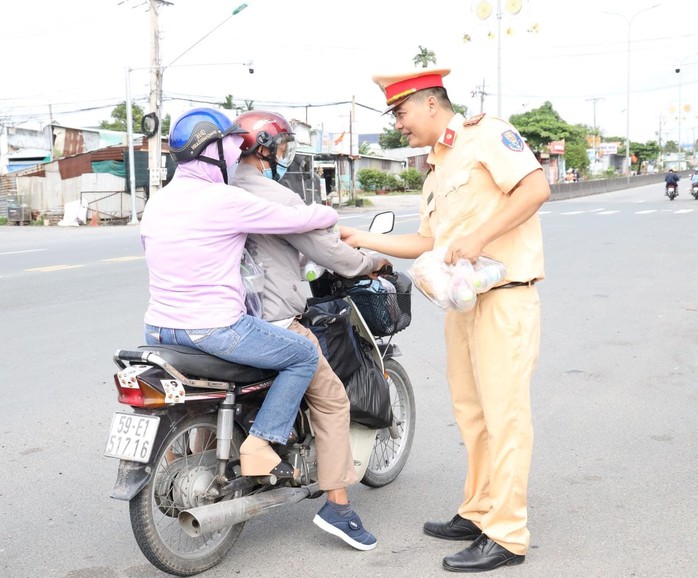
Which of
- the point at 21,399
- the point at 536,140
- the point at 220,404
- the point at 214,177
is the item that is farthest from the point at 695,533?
the point at 536,140

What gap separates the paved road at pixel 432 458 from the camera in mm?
3482

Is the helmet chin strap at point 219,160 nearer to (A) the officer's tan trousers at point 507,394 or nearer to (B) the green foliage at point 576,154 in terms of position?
(A) the officer's tan trousers at point 507,394

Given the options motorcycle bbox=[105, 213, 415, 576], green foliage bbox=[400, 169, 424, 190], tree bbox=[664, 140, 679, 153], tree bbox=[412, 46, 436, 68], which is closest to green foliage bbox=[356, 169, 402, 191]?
green foliage bbox=[400, 169, 424, 190]

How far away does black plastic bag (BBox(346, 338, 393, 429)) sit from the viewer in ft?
12.2

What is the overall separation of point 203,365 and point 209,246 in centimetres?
43

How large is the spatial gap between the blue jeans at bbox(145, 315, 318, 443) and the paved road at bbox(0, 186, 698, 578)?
590 mm

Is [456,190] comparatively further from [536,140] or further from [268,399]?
[536,140]

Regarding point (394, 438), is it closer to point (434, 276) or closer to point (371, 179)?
point (434, 276)

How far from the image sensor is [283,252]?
3.40 m

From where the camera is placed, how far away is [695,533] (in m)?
3.65

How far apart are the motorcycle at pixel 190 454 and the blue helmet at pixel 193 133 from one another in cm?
72

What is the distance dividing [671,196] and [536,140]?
3868 centimetres

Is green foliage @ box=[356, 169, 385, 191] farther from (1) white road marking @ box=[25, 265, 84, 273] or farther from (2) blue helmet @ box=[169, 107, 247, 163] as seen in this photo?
(2) blue helmet @ box=[169, 107, 247, 163]

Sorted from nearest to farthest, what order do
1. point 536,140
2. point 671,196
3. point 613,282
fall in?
1. point 613,282
2. point 671,196
3. point 536,140
